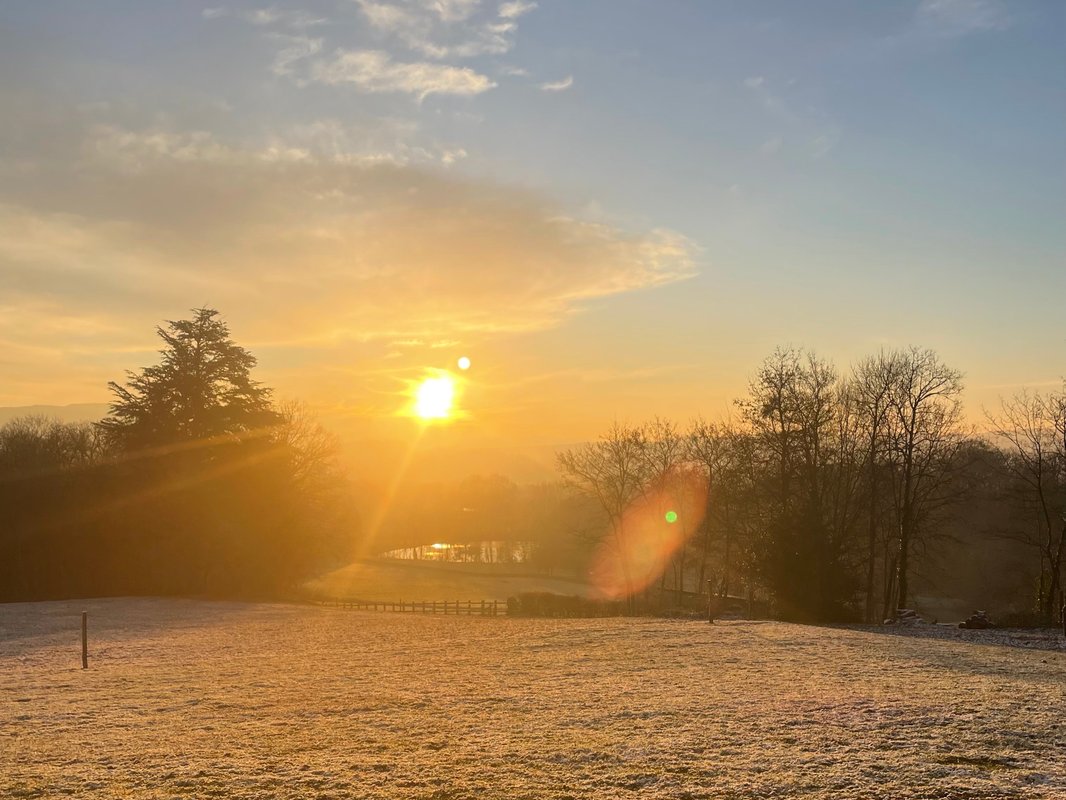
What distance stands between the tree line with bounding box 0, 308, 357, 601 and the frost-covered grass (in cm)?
2256

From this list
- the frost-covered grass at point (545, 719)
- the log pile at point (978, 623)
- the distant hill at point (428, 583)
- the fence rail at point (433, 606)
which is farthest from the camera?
the distant hill at point (428, 583)

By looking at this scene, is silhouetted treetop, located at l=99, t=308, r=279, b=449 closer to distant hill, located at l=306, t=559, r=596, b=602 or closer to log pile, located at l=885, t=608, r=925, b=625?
distant hill, located at l=306, t=559, r=596, b=602

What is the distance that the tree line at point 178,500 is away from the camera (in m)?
46.7

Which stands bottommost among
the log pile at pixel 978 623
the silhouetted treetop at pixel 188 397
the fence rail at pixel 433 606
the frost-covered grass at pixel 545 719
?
the fence rail at pixel 433 606

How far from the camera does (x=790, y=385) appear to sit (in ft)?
133

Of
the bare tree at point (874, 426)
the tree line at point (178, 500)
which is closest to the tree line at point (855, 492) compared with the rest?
the bare tree at point (874, 426)

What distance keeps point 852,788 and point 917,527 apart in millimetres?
34692

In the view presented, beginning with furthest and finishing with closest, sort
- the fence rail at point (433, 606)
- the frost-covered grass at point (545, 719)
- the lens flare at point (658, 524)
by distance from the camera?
the lens flare at point (658, 524), the fence rail at point (433, 606), the frost-covered grass at point (545, 719)

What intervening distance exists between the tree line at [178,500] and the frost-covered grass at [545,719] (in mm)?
22557

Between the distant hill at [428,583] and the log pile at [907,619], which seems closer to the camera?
the log pile at [907,619]

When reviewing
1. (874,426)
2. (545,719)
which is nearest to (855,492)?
(874,426)

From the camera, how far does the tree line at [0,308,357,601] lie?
46.7 m

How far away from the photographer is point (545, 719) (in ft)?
40.9

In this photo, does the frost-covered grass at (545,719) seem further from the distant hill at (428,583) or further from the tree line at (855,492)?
the distant hill at (428,583)
